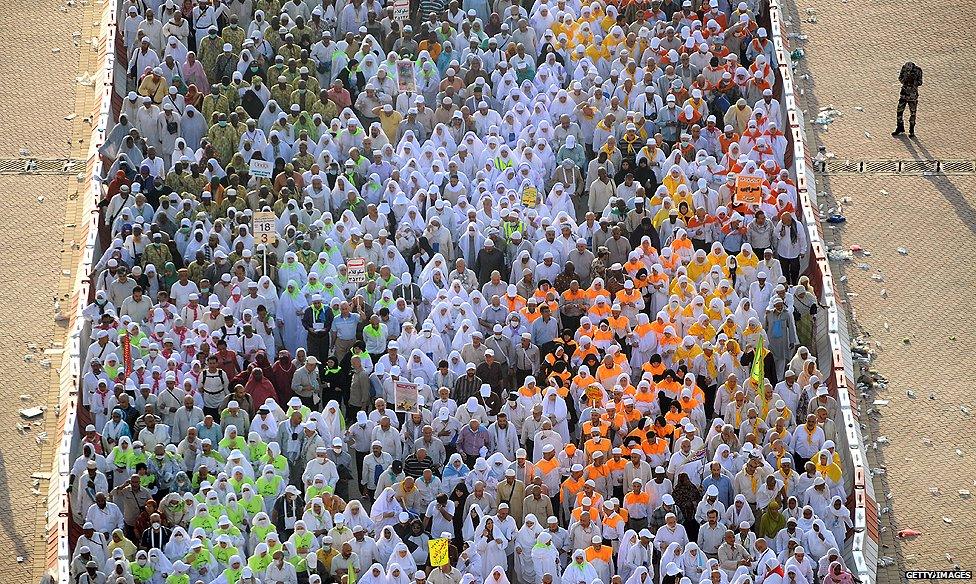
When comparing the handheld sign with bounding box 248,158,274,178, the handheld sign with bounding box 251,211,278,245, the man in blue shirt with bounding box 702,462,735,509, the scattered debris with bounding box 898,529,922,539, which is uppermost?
the handheld sign with bounding box 248,158,274,178

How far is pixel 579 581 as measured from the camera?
30016 mm

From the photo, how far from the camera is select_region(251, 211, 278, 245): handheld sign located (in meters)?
34.9

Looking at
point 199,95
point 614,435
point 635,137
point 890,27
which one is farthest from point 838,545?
point 890,27

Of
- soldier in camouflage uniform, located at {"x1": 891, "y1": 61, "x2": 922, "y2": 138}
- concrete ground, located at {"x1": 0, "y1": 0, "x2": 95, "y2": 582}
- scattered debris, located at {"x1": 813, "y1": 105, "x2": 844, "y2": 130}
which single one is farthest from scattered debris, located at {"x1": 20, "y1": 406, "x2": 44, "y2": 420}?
soldier in camouflage uniform, located at {"x1": 891, "y1": 61, "x2": 922, "y2": 138}

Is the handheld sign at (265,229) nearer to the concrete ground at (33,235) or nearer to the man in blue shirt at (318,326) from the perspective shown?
the man in blue shirt at (318,326)

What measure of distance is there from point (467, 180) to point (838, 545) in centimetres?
911

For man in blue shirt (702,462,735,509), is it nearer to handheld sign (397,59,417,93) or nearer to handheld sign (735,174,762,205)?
handheld sign (735,174,762,205)

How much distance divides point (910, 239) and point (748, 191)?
450 centimetres

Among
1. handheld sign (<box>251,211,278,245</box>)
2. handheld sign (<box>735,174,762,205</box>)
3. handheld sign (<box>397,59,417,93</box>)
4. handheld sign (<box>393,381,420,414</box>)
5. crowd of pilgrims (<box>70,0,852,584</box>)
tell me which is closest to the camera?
crowd of pilgrims (<box>70,0,852,584</box>)

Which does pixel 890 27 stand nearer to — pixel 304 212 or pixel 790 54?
pixel 790 54

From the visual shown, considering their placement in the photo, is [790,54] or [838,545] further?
[790,54]

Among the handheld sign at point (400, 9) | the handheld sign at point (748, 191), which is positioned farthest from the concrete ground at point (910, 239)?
the handheld sign at point (400, 9)

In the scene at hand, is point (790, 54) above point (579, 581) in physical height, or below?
above

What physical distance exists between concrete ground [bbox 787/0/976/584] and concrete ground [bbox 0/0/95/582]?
38.0 ft
